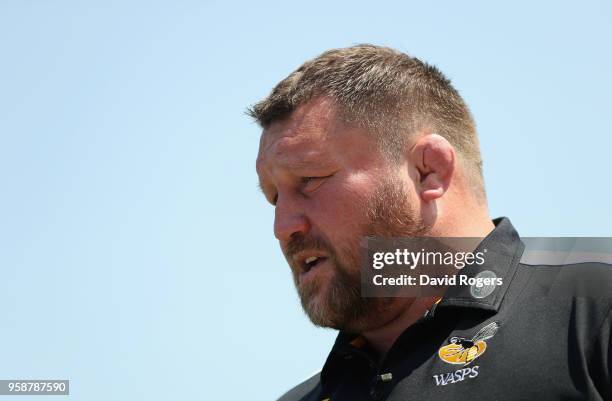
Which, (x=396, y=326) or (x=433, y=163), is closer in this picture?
(x=396, y=326)

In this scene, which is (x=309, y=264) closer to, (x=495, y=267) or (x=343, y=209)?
(x=343, y=209)

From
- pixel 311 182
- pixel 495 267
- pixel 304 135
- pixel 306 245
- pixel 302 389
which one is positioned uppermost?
pixel 304 135

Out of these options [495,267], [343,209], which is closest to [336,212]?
[343,209]

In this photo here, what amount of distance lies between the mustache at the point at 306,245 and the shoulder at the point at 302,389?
116 centimetres

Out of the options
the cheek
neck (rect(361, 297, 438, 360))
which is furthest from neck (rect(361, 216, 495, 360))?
the cheek

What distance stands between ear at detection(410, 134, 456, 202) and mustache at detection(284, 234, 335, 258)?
69cm

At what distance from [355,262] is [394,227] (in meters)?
0.32

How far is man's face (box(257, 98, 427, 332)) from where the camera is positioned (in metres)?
5.00

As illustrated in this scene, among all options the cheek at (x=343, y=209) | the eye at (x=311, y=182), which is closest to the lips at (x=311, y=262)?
the cheek at (x=343, y=209)

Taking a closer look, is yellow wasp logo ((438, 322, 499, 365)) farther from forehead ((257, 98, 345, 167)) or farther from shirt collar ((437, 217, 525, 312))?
forehead ((257, 98, 345, 167))

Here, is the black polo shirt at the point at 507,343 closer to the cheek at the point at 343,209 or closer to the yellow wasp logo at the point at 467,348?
the yellow wasp logo at the point at 467,348

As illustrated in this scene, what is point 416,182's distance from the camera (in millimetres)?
5191

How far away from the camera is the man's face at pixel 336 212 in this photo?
16.4 ft

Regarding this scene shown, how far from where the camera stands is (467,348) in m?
4.32
